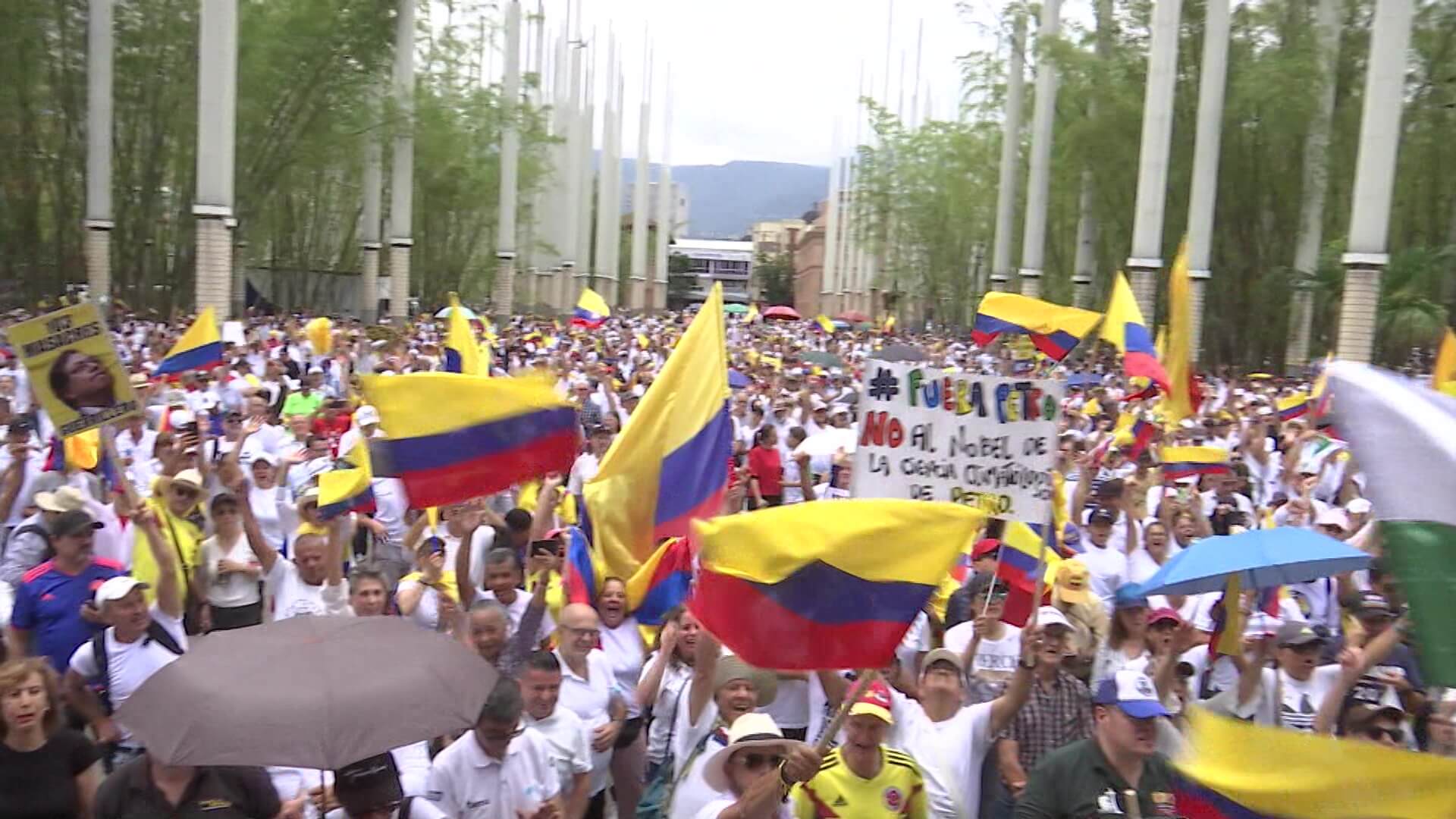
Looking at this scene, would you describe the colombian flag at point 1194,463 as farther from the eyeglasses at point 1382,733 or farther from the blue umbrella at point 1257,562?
the eyeglasses at point 1382,733

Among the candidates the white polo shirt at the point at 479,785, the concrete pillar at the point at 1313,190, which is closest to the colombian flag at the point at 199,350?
the white polo shirt at the point at 479,785

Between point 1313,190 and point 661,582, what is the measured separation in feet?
99.0

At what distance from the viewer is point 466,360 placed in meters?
10.8

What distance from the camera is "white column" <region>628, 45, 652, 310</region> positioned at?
77.4 m

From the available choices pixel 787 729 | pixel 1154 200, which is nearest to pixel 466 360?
pixel 787 729

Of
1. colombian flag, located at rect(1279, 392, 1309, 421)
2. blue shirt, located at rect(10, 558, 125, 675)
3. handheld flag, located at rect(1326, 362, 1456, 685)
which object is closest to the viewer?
handheld flag, located at rect(1326, 362, 1456, 685)

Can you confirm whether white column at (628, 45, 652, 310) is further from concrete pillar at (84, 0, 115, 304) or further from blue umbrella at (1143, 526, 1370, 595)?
blue umbrella at (1143, 526, 1370, 595)

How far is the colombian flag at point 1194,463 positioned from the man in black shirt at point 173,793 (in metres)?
8.18

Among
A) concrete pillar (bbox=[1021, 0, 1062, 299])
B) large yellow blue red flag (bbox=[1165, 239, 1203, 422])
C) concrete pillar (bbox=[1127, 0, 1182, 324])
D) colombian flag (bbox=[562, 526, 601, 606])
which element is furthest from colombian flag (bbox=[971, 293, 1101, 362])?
concrete pillar (bbox=[1021, 0, 1062, 299])

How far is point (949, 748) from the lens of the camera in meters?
4.70

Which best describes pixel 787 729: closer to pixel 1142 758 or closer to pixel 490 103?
pixel 1142 758

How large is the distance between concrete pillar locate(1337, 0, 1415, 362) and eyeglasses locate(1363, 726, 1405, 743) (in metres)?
22.6

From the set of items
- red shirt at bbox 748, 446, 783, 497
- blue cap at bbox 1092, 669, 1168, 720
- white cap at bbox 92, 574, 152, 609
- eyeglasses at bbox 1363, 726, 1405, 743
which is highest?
blue cap at bbox 1092, 669, 1168, 720

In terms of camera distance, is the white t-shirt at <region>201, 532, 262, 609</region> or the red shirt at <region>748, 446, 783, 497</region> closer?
the white t-shirt at <region>201, 532, 262, 609</region>
